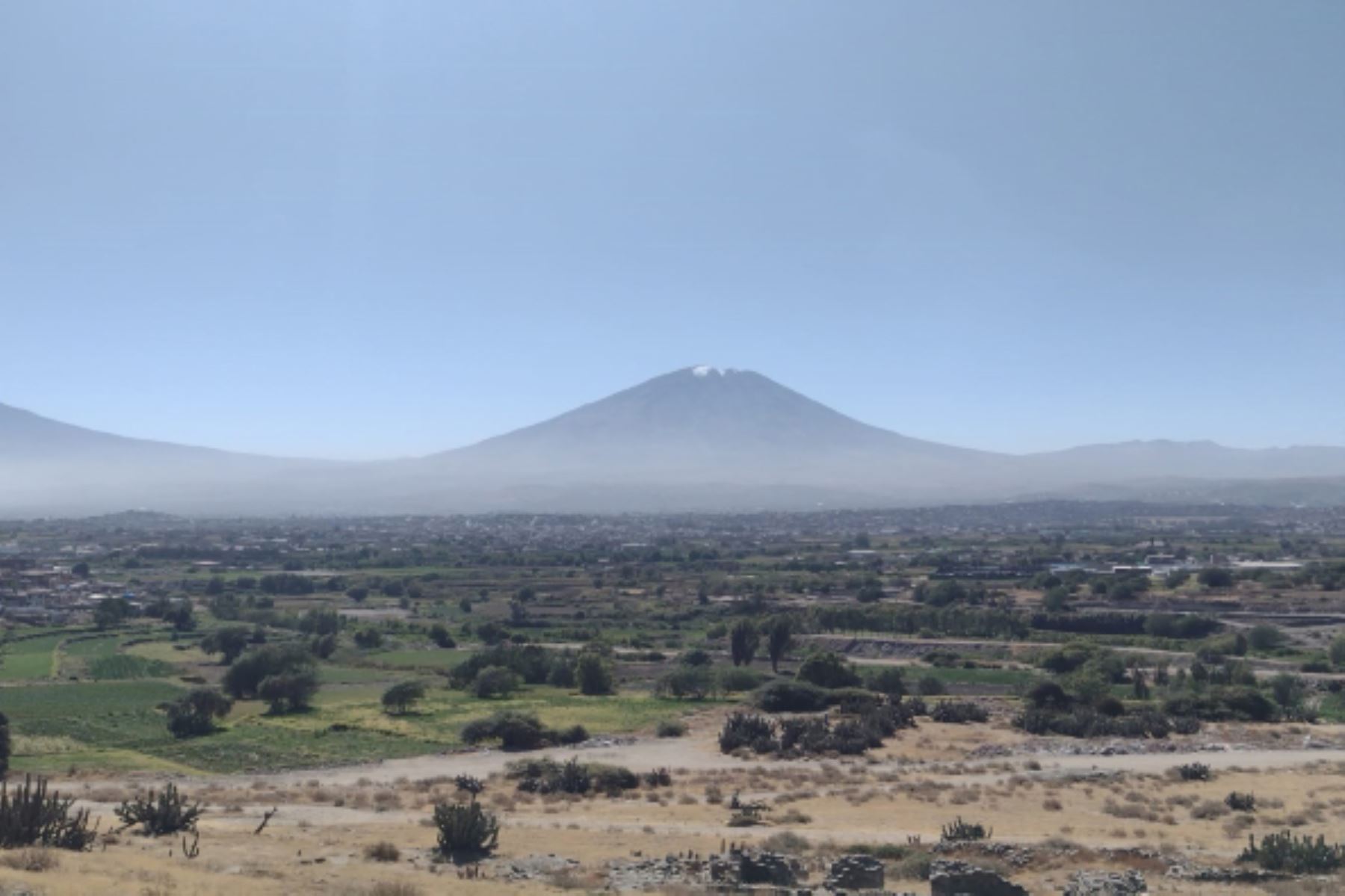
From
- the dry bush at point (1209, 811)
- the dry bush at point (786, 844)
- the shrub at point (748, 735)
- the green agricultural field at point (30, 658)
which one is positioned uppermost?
the dry bush at point (786, 844)

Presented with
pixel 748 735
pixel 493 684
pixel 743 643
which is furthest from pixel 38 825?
pixel 743 643

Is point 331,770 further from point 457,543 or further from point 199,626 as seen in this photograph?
point 457,543

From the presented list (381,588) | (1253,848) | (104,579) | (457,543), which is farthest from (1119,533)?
(1253,848)

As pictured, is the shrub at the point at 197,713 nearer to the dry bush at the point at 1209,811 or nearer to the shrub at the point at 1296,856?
the dry bush at the point at 1209,811

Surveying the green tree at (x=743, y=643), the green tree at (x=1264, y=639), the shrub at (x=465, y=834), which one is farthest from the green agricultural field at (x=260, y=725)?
the green tree at (x=1264, y=639)

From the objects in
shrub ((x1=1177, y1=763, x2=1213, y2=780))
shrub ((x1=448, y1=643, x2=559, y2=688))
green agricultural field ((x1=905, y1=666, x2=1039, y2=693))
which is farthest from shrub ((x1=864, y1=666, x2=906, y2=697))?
shrub ((x1=1177, y1=763, x2=1213, y2=780))

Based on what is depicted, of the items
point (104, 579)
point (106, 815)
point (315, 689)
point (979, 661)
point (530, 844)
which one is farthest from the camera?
point (104, 579)

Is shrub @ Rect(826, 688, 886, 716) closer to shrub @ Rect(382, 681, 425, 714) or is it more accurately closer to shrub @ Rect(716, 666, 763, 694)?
shrub @ Rect(716, 666, 763, 694)
